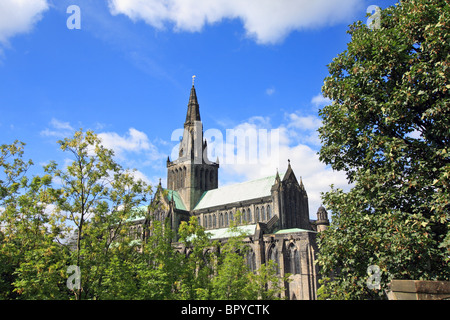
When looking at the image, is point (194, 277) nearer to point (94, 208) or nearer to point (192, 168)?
point (94, 208)

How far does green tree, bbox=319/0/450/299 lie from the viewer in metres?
13.0

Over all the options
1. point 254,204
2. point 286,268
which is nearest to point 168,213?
point 254,204

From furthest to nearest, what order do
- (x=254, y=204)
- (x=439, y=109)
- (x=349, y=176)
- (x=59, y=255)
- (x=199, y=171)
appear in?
(x=199, y=171), (x=254, y=204), (x=59, y=255), (x=349, y=176), (x=439, y=109)

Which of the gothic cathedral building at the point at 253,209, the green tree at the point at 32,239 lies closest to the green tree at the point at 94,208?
the green tree at the point at 32,239

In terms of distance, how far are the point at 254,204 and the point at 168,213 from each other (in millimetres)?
17556

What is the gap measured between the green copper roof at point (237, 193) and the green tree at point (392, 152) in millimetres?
46576

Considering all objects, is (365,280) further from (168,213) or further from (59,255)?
(168,213)

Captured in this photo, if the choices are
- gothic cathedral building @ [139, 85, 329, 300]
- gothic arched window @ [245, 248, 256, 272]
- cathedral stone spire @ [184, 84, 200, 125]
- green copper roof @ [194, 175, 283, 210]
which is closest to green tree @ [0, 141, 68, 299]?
gothic cathedral building @ [139, 85, 329, 300]

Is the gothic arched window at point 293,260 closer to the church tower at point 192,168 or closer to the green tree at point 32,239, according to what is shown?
the church tower at point 192,168

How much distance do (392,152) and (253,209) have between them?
164 feet

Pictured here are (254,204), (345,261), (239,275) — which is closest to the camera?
(345,261)

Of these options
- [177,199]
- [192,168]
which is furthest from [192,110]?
[177,199]

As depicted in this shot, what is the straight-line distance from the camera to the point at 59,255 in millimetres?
18875

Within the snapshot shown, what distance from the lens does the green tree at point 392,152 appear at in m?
13.0
